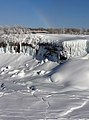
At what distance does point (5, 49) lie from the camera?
21.2 m

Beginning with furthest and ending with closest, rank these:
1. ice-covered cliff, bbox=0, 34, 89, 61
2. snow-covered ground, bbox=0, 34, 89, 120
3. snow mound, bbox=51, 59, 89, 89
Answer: ice-covered cliff, bbox=0, 34, 89, 61 < snow mound, bbox=51, 59, 89, 89 < snow-covered ground, bbox=0, 34, 89, 120

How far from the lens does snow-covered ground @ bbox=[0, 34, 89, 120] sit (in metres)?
7.11

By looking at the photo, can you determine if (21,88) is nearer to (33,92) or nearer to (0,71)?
Answer: (33,92)

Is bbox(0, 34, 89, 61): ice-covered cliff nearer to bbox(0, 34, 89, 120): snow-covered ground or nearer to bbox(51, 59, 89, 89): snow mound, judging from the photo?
bbox(0, 34, 89, 120): snow-covered ground

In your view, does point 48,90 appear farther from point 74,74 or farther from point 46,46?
point 46,46

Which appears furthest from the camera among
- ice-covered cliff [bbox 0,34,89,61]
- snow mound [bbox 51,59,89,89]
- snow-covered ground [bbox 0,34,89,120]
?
ice-covered cliff [bbox 0,34,89,61]

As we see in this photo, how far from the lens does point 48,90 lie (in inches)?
408

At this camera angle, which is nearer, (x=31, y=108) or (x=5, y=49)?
(x=31, y=108)

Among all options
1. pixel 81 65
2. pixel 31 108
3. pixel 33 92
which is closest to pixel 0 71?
pixel 81 65

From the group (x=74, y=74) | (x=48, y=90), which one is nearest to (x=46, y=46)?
(x=74, y=74)

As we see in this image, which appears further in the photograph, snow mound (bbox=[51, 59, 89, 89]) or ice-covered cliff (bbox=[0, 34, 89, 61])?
ice-covered cliff (bbox=[0, 34, 89, 61])

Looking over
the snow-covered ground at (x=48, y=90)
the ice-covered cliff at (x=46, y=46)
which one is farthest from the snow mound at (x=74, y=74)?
the ice-covered cliff at (x=46, y=46)

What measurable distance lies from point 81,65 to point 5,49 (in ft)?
30.2

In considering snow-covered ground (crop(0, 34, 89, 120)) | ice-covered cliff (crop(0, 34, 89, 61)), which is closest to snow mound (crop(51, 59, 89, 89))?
snow-covered ground (crop(0, 34, 89, 120))
